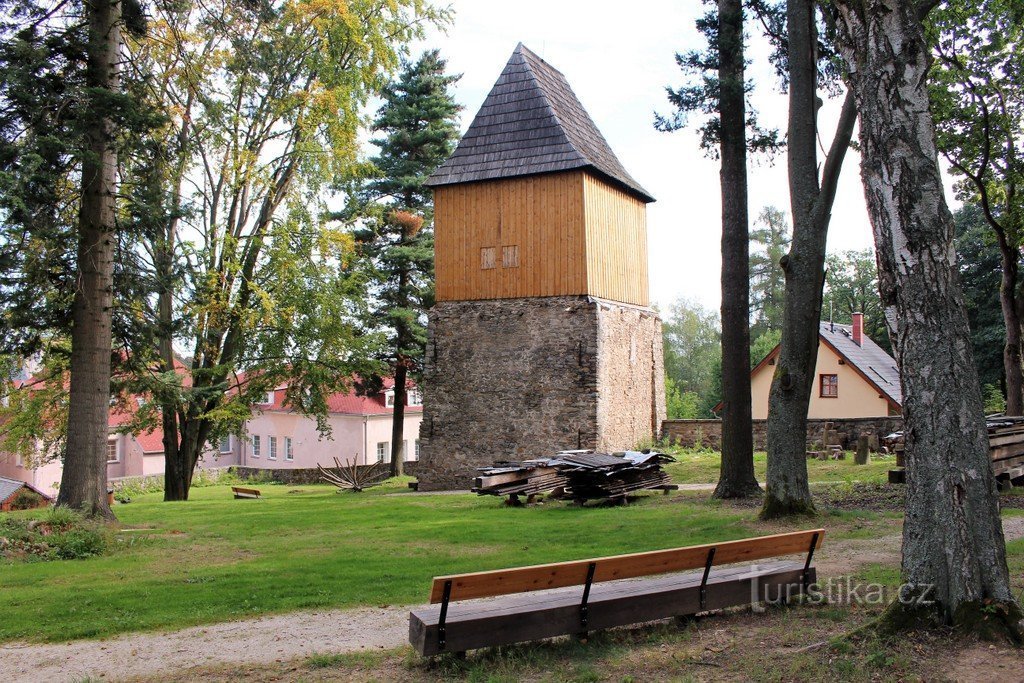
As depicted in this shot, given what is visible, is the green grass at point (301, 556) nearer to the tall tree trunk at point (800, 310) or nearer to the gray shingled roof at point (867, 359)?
the tall tree trunk at point (800, 310)

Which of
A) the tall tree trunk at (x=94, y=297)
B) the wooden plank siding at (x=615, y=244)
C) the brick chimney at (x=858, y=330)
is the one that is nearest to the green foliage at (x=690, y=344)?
the brick chimney at (x=858, y=330)

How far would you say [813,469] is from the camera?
22703mm

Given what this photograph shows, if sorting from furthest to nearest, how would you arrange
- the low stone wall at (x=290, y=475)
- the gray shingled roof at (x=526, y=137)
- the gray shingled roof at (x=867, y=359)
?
the gray shingled roof at (x=867, y=359)
the low stone wall at (x=290, y=475)
the gray shingled roof at (x=526, y=137)

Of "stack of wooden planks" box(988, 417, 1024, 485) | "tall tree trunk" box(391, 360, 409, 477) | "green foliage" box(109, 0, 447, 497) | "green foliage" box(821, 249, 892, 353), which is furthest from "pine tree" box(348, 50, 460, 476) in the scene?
"green foliage" box(821, 249, 892, 353)

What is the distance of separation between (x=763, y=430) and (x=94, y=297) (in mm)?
22272

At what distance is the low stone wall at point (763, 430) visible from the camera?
28016 millimetres

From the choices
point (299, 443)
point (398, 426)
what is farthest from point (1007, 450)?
point (299, 443)

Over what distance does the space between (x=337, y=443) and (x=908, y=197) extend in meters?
43.1

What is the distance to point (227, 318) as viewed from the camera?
2492cm

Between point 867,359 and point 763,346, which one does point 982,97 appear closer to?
point 867,359

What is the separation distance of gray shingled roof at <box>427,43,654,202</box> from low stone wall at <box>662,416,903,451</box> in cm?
830

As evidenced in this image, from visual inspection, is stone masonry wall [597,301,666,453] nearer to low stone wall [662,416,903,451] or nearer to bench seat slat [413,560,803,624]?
low stone wall [662,416,903,451]

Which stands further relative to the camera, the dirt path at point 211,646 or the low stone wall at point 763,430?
the low stone wall at point 763,430

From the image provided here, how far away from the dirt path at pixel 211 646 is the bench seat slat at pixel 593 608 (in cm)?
97
